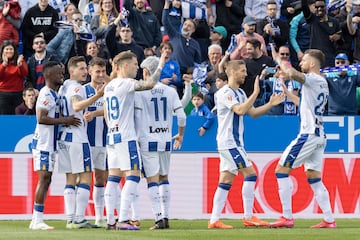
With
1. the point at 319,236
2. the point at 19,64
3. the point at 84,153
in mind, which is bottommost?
the point at 319,236

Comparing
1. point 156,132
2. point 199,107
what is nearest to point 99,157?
point 156,132

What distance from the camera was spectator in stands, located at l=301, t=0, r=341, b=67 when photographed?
82.6ft

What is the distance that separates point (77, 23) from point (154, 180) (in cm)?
775

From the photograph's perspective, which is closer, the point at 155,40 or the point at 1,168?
the point at 1,168

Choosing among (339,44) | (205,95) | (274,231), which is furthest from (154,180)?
(339,44)

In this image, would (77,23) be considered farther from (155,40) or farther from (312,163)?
(312,163)

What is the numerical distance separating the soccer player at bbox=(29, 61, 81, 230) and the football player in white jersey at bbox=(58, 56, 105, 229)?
5.2 inches

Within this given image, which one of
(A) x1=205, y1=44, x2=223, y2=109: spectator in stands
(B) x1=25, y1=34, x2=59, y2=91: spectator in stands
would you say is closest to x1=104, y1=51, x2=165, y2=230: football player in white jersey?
(A) x1=205, y1=44, x2=223, y2=109: spectator in stands

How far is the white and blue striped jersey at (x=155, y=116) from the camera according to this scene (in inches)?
688

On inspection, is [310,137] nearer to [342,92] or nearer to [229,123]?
[229,123]

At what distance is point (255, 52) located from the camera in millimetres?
22828

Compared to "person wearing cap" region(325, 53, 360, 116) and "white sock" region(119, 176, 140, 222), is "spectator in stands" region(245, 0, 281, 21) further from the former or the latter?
"white sock" region(119, 176, 140, 222)

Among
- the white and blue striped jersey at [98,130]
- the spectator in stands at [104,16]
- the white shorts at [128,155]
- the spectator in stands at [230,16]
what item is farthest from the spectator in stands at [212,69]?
the white shorts at [128,155]

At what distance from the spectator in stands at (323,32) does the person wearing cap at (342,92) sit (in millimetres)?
2398
